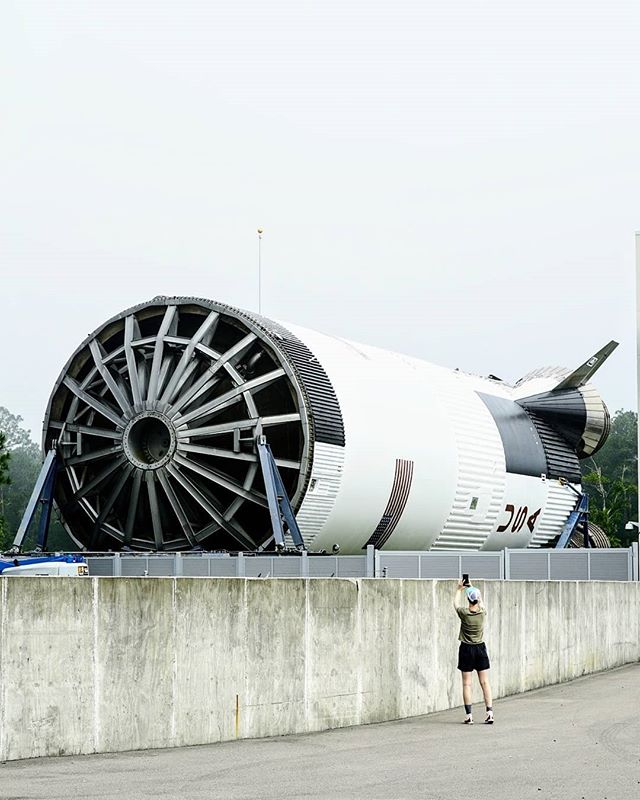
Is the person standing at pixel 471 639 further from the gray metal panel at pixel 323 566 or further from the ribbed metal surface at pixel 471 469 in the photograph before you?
the ribbed metal surface at pixel 471 469

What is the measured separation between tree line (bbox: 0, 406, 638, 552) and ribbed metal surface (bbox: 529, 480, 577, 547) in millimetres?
36062

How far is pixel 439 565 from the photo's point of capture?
30125 millimetres

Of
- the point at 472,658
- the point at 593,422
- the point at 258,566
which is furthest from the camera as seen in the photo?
the point at 593,422

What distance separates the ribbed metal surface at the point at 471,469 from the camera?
114 feet

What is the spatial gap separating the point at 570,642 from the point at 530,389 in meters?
20.8

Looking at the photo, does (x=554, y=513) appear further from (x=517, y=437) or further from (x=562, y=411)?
(x=517, y=437)

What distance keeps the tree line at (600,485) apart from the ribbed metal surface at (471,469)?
3831 centimetres

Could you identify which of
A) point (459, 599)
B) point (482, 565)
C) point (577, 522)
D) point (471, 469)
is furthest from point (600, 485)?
point (459, 599)

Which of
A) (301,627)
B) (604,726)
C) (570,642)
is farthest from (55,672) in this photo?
(570,642)

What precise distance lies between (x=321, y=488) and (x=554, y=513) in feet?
43.7

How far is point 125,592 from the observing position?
13.6 meters

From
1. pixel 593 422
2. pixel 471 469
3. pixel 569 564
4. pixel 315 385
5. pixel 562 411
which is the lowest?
pixel 569 564

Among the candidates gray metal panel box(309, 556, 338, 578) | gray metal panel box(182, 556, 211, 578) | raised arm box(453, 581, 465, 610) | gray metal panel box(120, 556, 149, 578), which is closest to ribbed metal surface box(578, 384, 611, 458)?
gray metal panel box(309, 556, 338, 578)

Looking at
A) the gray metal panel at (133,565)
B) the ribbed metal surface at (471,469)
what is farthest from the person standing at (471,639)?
the ribbed metal surface at (471,469)
